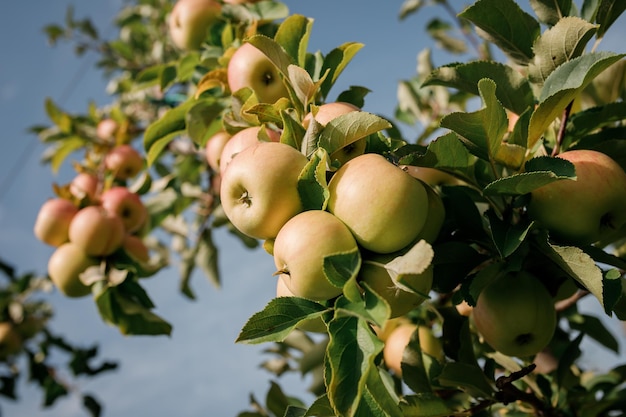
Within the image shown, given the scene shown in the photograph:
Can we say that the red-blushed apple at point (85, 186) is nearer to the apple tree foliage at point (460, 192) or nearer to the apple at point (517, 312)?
the apple tree foliage at point (460, 192)

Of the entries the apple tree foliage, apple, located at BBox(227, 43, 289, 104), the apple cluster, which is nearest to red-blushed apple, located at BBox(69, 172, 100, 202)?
the apple cluster

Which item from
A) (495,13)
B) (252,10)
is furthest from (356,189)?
(252,10)

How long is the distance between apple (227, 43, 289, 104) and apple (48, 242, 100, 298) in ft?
2.91

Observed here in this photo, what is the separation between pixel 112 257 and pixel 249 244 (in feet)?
2.28

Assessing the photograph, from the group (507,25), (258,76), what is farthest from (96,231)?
(507,25)

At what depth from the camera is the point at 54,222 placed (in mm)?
1746

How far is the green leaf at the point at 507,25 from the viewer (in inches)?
38.5

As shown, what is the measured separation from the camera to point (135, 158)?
2191 mm

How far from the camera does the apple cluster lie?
1689 mm

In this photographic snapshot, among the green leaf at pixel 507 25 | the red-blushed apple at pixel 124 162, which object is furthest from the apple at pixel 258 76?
the red-blushed apple at pixel 124 162

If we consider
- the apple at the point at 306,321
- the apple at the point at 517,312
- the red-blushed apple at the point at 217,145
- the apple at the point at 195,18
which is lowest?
the apple at the point at 517,312

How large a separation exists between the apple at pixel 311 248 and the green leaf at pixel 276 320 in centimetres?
2

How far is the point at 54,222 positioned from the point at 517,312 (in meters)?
1.44

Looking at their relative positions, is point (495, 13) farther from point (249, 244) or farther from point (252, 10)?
point (249, 244)
